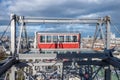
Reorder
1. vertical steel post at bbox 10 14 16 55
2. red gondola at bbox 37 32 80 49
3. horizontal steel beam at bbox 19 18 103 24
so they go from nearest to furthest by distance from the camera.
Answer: vertical steel post at bbox 10 14 16 55
horizontal steel beam at bbox 19 18 103 24
red gondola at bbox 37 32 80 49

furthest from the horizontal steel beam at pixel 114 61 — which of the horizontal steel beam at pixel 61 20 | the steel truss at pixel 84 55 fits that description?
the horizontal steel beam at pixel 61 20

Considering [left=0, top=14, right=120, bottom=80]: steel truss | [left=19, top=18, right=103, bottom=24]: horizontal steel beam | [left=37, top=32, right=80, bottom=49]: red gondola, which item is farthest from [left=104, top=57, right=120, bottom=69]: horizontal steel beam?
[left=37, top=32, right=80, bottom=49]: red gondola

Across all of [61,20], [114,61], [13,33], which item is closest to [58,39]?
[61,20]

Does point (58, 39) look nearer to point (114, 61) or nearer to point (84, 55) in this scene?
point (84, 55)

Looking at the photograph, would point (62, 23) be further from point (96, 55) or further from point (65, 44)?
point (65, 44)

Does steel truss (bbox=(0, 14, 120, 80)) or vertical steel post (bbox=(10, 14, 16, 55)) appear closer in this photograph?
steel truss (bbox=(0, 14, 120, 80))

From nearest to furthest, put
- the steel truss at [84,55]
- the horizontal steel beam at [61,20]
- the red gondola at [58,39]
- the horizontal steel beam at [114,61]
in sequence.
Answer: the horizontal steel beam at [114,61]
the steel truss at [84,55]
the horizontal steel beam at [61,20]
the red gondola at [58,39]

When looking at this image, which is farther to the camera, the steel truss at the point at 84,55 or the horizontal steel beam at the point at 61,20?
the horizontal steel beam at the point at 61,20

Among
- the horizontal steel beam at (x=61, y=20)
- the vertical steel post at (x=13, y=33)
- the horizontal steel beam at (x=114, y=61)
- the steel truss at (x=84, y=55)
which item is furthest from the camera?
the horizontal steel beam at (x=61, y=20)

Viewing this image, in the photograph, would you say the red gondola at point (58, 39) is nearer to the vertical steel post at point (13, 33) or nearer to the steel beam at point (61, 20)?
the steel beam at point (61, 20)

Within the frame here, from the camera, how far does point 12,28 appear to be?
1261 cm

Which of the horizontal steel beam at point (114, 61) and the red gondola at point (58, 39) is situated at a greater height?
the red gondola at point (58, 39)

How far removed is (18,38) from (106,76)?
4266 millimetres

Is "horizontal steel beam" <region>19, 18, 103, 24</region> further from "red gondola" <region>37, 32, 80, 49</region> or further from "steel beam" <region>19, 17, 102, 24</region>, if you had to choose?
"red gondola" <region>37, 32, 80, 49</region>
